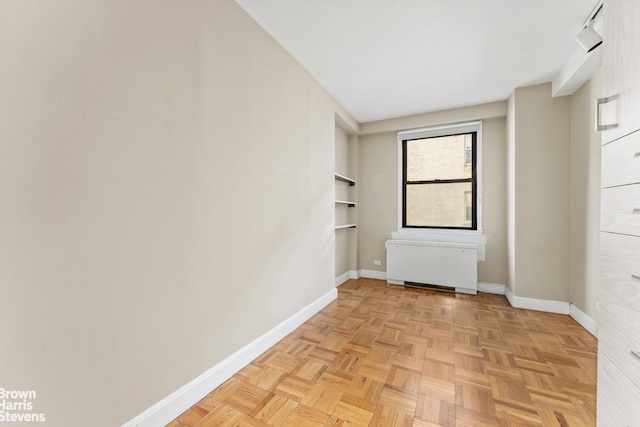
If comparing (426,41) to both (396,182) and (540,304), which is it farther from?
(540,304)

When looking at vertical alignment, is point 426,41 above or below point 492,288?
above

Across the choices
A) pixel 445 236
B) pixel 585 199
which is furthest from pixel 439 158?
pixel 585 199

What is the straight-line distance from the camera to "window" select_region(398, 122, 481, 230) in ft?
12.6

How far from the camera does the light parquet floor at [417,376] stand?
1.43m

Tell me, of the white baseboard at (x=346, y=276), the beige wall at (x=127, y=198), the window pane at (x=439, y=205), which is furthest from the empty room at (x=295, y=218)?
the white baseboard at (x=346, y=276)

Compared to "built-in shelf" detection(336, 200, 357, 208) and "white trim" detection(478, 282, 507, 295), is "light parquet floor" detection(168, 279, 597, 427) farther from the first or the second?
"built-in shelf" detection(336, 200, 357, 208)

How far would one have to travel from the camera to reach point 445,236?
3953 millimetres

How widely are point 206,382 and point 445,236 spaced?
3.62 m

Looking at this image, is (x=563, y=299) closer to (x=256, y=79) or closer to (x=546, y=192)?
(x=546, y=192)

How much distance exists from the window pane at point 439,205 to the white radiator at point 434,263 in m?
0.42

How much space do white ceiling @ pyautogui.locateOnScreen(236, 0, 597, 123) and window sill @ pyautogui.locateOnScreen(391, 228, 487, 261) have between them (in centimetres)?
192

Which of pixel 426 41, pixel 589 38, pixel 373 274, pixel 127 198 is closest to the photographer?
pixel 127 198

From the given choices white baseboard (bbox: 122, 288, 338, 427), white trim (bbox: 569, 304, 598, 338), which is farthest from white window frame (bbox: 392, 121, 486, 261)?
white baseboard (bbox: 122, 288, 338, 427)

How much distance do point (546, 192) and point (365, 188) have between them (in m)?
2.42
